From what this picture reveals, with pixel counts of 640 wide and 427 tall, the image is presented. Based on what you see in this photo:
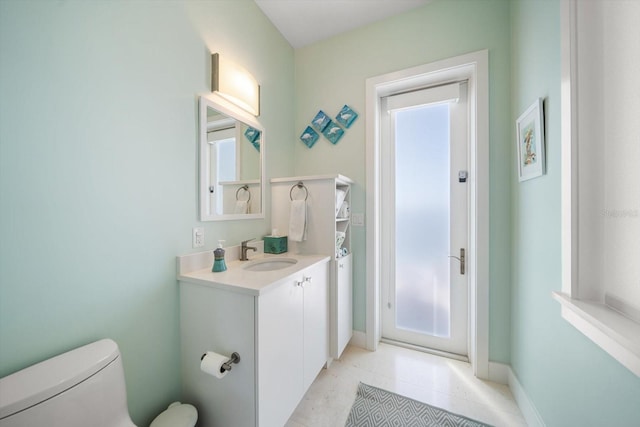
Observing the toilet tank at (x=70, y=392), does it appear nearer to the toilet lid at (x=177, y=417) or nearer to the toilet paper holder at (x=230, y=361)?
the toilet lid at (x=177, y=417)

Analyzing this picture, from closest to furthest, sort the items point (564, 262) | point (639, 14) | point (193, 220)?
point (639, 14) < point (564, 262) < point (193, 220)

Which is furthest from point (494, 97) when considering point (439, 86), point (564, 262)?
point (564, 262)

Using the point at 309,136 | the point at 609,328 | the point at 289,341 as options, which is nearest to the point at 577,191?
the point at 609,328

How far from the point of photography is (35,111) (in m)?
0.77

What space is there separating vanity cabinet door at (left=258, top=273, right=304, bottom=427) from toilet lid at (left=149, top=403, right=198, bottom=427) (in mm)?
323

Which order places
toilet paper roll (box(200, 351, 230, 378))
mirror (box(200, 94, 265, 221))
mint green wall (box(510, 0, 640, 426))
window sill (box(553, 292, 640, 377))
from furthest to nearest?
1. mirror (box(200, 94, 265, 221))
2. toilet paper roll (box(200, 351, 230, 378))
3. mint green wall (box(510, 0, 640, 426))
4. window sill (box(553, 292, 640, 377))

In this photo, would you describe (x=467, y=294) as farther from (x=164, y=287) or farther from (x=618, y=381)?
(x=164, y=287)

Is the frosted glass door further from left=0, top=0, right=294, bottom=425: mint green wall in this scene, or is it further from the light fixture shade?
left=0, top=0, right=294, bottom=425: mint green wall

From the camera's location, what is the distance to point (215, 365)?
3.19ft

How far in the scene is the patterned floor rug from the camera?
1292 millimetres

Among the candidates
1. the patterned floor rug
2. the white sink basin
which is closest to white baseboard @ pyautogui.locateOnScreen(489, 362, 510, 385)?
the patterned floor rug

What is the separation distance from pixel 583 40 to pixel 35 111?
6.56 ft

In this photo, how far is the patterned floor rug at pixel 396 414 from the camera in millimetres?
1292

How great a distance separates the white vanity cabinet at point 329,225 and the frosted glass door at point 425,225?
451mm
